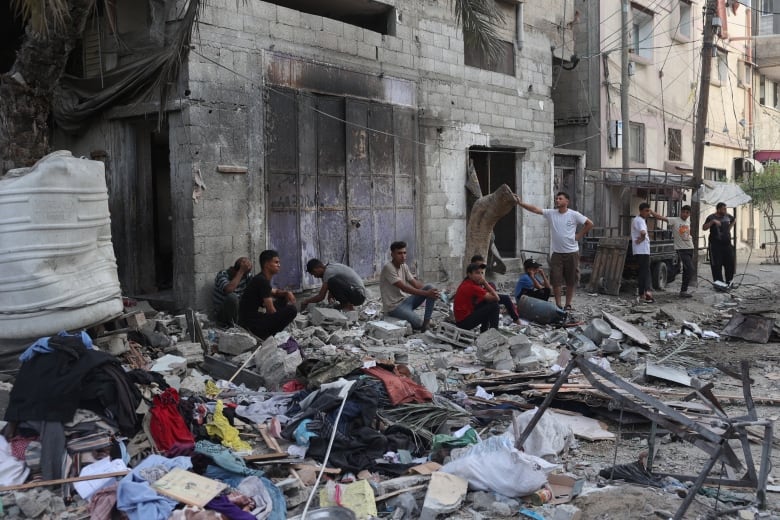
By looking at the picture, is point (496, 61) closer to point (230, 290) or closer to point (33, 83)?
point (230, 290)

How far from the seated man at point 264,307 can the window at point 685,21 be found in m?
18.7

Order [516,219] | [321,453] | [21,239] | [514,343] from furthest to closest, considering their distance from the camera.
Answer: [516,219] → [514,343] → [21,239] → [321,453]

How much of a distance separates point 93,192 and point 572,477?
4858 millimetres

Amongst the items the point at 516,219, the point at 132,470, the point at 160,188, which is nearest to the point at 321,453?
the point at 132,470

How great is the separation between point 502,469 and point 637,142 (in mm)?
17717

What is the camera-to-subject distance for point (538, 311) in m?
10.1

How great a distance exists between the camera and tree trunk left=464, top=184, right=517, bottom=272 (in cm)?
1107

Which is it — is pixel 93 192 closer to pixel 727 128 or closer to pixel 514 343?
pixel 514 343

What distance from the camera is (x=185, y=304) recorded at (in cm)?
927

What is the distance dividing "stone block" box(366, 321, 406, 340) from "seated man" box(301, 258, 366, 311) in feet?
2.88

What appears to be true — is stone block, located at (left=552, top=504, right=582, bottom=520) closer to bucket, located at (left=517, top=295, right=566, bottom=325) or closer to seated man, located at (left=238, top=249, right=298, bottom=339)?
seated man, located at (left=238, top=249, right=298, bottom=339)

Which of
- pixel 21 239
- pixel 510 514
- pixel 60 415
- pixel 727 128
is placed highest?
pixel 727 128

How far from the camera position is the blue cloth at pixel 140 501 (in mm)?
3957

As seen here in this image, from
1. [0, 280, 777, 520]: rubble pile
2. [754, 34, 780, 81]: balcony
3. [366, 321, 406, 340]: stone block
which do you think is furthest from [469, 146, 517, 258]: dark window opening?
[754, 34, 780, 81]: balcony
